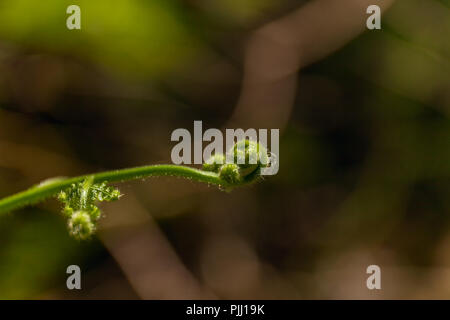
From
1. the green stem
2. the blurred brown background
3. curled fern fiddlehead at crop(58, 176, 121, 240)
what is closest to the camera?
curled fern fiddlehead at crop(58, 176, 121, 240)

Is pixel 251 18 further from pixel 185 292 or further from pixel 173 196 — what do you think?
pixel 185 292

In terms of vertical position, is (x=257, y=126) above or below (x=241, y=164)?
above

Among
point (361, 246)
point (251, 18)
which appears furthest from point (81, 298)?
point (251, 18)

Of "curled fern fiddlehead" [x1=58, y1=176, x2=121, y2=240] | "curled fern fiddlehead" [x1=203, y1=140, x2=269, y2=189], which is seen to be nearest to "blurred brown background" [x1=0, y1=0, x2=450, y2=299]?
"curled fern fiddlehead" [x1=58, y1=176, x2=121, y2=240]

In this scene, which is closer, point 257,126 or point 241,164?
point 241,164

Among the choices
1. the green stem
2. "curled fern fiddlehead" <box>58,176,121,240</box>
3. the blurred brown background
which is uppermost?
the blurred brown background

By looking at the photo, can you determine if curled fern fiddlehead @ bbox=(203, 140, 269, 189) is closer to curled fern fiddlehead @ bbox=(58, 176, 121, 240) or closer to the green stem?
the green stem

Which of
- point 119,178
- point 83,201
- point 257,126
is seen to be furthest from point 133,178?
point 257,126

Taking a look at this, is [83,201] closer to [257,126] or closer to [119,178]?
[119,178]
